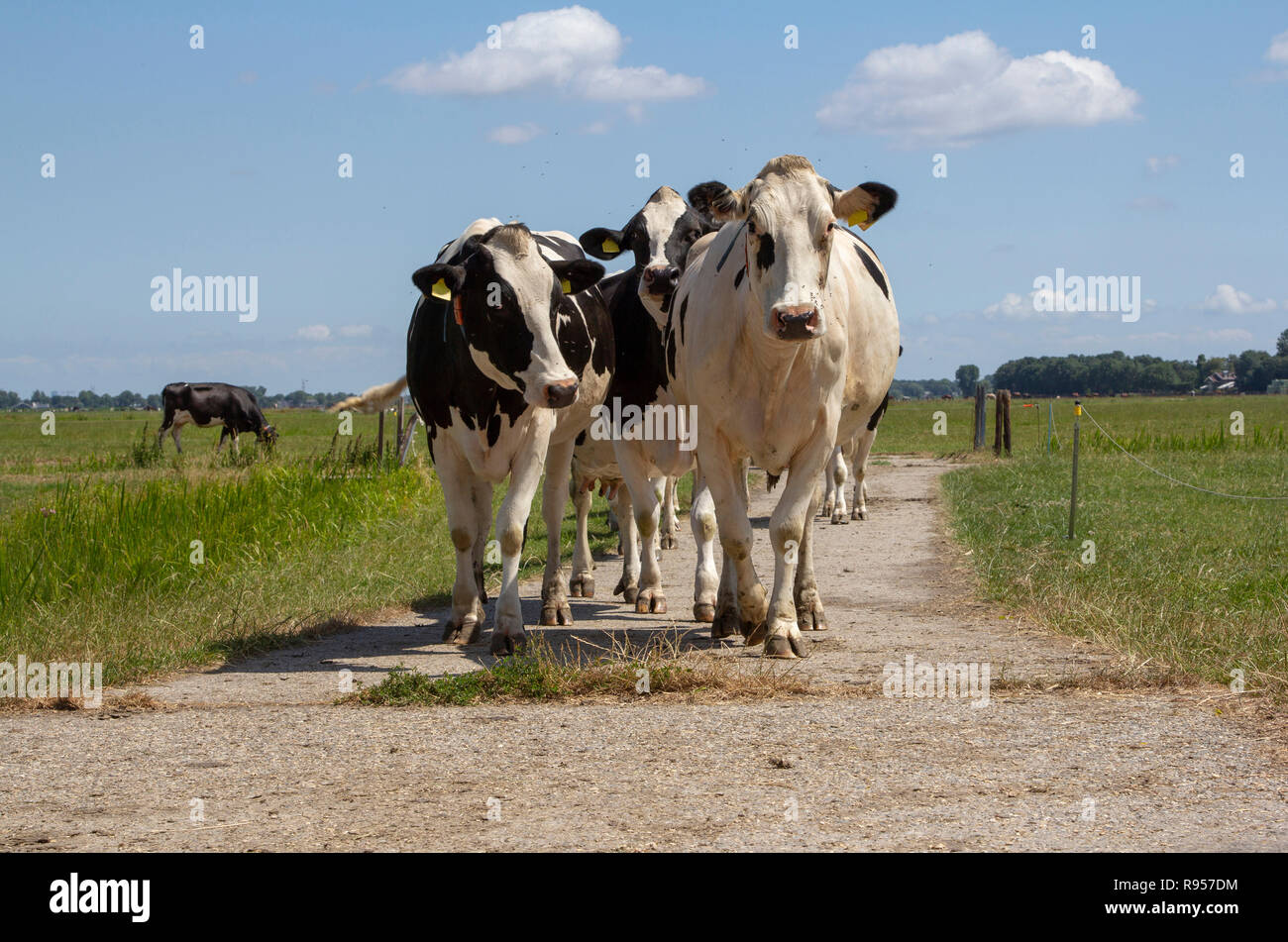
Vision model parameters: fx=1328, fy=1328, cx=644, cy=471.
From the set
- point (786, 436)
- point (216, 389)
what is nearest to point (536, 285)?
point (786, 436)

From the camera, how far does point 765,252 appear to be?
7398 mm

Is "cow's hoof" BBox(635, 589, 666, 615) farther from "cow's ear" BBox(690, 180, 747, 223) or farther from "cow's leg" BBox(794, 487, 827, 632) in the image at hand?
"cow's ear" BBox(690, 180, 747, 223)

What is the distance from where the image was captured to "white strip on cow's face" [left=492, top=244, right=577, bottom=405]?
7.84 meters

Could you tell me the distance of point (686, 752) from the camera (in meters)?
5.53

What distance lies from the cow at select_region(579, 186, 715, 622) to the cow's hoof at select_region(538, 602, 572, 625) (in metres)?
0.76

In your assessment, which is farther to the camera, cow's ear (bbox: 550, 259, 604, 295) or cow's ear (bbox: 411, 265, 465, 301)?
cow's ear (bbox: 550, 259, 604, 295)

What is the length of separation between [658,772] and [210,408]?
38.8m

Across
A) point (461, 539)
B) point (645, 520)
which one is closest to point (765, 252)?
point (461, 539)

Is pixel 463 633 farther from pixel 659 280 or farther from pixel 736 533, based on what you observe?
Answer: pixel 659 280

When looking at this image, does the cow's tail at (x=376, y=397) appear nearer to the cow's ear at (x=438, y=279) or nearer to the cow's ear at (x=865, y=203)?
the cow's ear at (x=438, y=279)

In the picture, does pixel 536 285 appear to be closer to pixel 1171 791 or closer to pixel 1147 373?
pixel 1171 791
